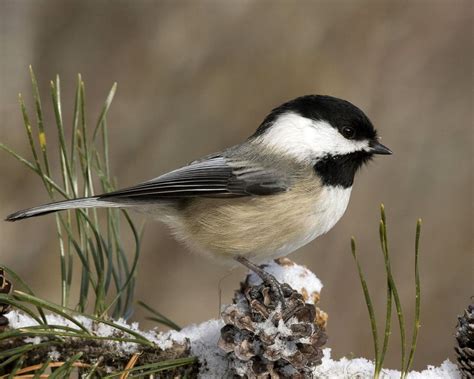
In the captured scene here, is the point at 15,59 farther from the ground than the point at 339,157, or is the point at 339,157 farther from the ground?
the point at 15,59

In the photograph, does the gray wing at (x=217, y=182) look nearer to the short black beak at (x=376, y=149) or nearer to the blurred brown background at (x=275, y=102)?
the short black beak at (x=376, y=149)

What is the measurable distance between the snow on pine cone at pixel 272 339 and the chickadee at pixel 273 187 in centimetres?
53

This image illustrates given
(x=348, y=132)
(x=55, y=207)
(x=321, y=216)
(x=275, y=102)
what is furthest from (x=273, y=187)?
(x=275, y=102)

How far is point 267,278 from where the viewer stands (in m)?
1.29

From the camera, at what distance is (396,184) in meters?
2.87

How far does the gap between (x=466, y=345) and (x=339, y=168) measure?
73 centimetres

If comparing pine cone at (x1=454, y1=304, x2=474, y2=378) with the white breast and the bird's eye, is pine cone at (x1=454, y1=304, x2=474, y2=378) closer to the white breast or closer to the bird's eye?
the white breast

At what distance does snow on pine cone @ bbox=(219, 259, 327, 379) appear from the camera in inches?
40.3

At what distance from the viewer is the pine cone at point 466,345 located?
1021 millimetres

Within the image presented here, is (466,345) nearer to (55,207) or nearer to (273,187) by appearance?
(273,187)

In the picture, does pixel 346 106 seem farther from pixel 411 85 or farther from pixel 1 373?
pixel 411 85

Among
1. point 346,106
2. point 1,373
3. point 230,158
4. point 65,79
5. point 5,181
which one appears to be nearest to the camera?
point 1,373

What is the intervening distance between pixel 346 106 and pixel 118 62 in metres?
1.54

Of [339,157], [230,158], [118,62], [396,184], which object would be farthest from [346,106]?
[118,62]
